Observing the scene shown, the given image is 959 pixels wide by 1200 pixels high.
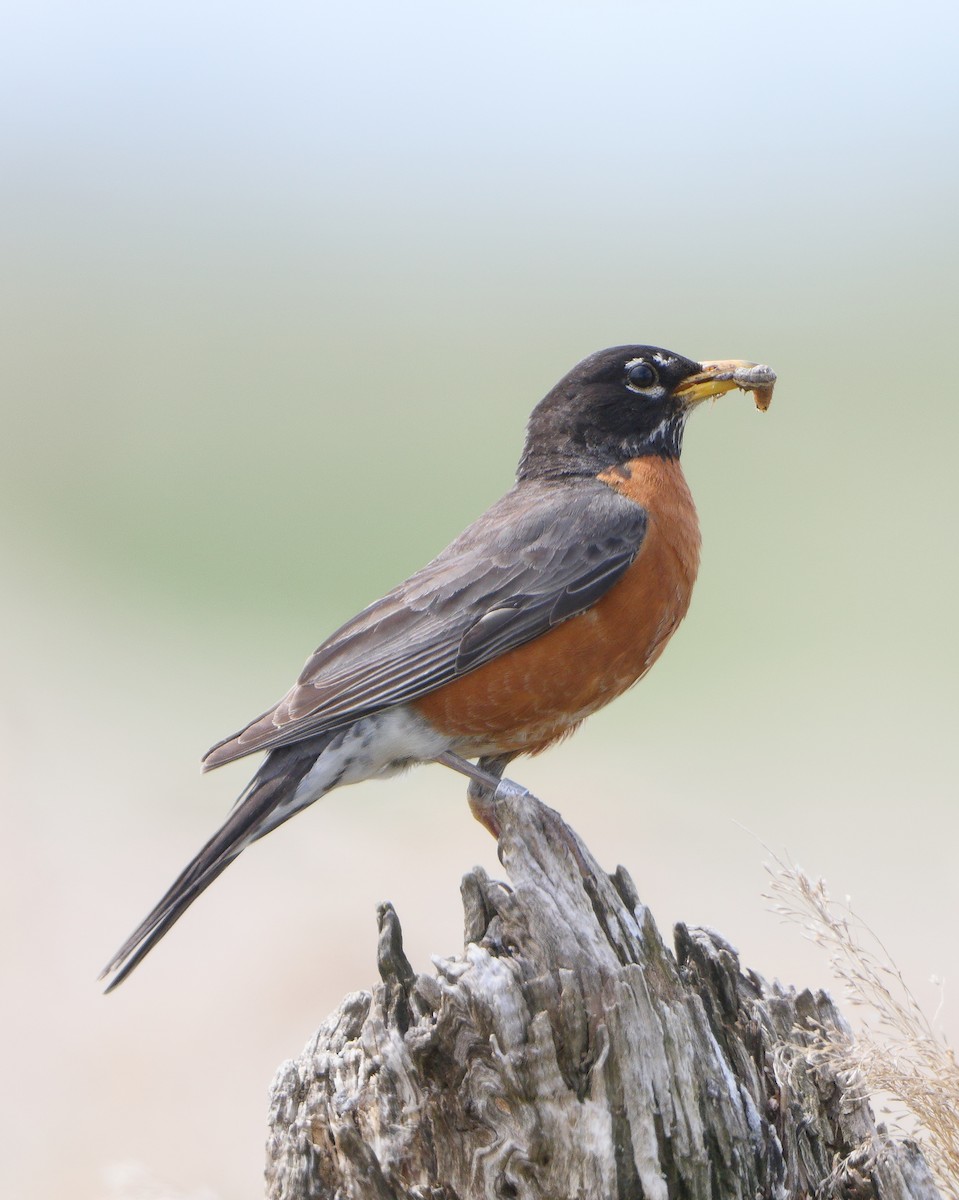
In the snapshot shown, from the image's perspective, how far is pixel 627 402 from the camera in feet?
19.6

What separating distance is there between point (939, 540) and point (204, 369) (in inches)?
372

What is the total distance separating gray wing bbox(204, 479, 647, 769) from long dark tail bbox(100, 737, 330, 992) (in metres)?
0.13

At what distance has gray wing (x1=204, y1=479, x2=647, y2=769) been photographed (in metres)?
4.99

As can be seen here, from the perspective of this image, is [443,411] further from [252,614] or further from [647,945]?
[647,945]

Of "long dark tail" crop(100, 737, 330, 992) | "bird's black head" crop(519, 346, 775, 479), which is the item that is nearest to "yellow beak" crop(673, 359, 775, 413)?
"bird's black head" crop(519, 346, 775, 479)

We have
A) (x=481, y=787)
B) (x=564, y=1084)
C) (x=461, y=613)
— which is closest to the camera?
(x=564, y=1084)

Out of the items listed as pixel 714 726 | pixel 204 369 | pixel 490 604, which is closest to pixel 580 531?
pixel 490 604

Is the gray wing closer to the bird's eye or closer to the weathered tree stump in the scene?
the bird's eye

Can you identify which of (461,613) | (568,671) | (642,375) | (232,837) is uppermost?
(642,375)

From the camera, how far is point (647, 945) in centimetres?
373

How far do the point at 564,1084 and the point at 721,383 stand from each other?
337cm

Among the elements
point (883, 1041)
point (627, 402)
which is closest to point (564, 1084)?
point (883, 1041)

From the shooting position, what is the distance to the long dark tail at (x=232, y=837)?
4352mm

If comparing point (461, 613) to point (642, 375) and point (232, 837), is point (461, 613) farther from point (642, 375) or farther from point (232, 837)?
point (642, 375)
